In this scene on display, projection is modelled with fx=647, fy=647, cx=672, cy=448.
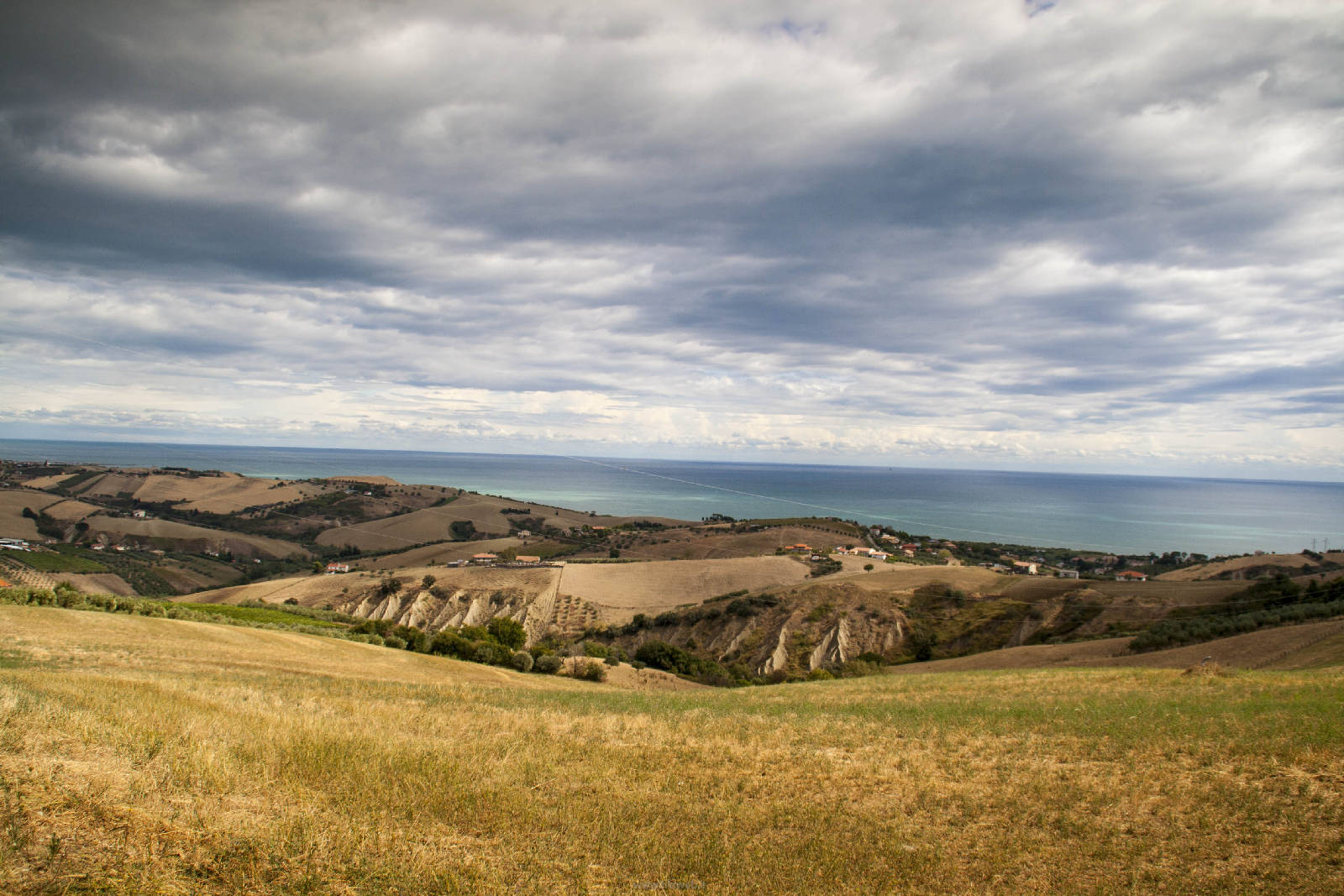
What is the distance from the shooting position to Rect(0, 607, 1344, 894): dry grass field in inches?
228

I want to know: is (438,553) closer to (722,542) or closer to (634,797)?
(722,542)

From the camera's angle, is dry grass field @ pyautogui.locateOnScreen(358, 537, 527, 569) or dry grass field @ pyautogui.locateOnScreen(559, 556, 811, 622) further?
dry grass field @ pyautogui.locateOnScreen(358, 537, 527, 569)

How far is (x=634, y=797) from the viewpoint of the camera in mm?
8203

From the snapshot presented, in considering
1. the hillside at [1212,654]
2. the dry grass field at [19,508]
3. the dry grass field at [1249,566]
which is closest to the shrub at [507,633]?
the hillside at [1212,654]

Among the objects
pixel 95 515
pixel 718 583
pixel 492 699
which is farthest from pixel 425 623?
pixel 95 515

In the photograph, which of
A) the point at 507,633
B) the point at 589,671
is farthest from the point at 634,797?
the point at 507,633

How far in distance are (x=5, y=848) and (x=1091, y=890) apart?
374 inches

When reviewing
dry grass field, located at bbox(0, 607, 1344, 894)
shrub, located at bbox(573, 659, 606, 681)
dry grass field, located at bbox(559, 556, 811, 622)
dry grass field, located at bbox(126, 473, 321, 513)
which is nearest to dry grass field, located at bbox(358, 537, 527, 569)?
dry grass field, located at bbox(559, 556, 811, 622)

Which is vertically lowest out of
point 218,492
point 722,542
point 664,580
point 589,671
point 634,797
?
point 218,492

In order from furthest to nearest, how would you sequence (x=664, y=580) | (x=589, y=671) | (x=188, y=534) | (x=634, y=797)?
(x=188, y=534), (x=664, y=580), (x=589, y=671), (x=634, y=797)

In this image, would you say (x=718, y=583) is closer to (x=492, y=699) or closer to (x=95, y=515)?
(x=492, y=699)

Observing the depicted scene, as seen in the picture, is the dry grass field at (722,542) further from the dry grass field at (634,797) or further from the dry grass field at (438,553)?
the dry grass field at (634,797)

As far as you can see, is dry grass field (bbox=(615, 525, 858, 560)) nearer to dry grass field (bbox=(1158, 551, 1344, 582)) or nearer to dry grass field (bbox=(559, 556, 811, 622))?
dry grass field (bbox=(559, 556, 811, 622))

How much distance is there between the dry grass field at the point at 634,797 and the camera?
5789 mm
